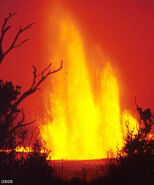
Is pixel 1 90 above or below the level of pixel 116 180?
above

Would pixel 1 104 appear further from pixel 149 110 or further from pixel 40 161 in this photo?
pixel 149 110

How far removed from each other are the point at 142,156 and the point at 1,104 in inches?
313

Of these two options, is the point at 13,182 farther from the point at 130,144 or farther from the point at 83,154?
the point at 83,154

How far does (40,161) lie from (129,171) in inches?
182

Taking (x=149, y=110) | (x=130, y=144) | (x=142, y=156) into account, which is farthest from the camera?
(x=149, y=110)

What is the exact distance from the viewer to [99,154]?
104 metres

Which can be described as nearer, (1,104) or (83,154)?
(1,104)

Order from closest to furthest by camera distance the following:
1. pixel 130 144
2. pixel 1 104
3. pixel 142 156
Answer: pixel 142 156
pixel 1 104
pixel 130 144

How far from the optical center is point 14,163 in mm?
15758

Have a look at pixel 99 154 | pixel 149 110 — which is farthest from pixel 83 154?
pixel 149 110

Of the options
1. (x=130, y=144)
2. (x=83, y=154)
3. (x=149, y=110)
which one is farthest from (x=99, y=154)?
(x=130, y=144)

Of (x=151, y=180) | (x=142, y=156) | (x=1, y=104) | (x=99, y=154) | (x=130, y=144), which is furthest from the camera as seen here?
(x=99, y=154)

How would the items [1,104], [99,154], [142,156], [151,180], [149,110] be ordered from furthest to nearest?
[99,154]
[149,110]
[1,104]
[142,156]
[151,180]

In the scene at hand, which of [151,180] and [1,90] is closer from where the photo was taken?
[151,180]
